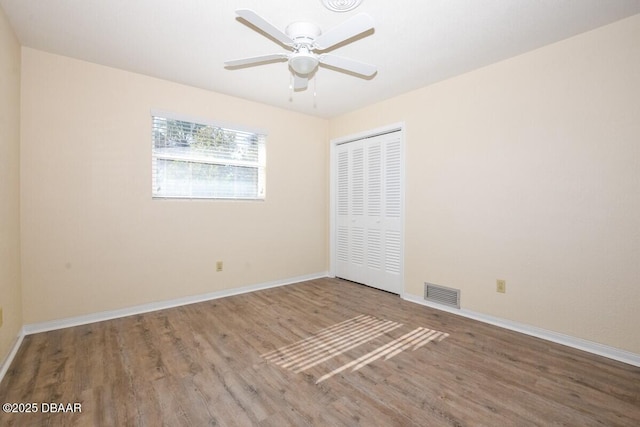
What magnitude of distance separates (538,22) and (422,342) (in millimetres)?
2629

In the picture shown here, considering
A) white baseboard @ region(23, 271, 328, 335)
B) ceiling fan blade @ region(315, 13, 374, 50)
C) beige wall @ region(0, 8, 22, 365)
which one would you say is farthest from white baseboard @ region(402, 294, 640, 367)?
beige wall @ region(0, 8, 22, 365)

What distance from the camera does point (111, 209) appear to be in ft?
9.45

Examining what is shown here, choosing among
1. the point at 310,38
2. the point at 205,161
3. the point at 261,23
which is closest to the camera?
the point at 261,23

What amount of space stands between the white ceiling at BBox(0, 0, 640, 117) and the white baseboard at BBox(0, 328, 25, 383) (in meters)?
2.45

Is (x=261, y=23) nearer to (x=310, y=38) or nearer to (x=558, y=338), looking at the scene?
(x=310, y=38)

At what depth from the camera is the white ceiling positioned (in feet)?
6.48

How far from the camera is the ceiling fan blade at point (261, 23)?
1623mm

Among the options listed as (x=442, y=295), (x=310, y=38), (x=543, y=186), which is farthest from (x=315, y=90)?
(x=442, y=295)

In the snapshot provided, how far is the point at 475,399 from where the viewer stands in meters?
1.70

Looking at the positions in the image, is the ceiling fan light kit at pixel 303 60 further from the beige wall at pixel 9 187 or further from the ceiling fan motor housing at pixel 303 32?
the beige wall at pixel 9 187

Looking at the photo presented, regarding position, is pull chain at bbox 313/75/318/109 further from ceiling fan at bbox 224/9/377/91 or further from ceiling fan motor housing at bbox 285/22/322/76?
ceiling fan motor housing at bbox 285/22/322/76

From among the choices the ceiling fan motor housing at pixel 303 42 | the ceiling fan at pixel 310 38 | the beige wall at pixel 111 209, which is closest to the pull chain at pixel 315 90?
the beige wall at pixel 111 209

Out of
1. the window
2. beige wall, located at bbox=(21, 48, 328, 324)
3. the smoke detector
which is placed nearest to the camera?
the smoke detector

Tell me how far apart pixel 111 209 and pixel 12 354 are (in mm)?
1334
